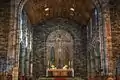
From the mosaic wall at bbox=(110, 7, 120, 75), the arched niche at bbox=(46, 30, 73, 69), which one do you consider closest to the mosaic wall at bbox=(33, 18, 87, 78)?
the arched niche at bbox=(46, 30, 73, 69)

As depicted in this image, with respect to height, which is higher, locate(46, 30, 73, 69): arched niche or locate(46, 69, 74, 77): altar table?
locate(46, 30, 73, 69): arched niche

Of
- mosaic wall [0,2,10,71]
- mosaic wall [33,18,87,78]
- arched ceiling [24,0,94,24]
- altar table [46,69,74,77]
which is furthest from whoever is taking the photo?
mosaic wall [33,18,87,78]

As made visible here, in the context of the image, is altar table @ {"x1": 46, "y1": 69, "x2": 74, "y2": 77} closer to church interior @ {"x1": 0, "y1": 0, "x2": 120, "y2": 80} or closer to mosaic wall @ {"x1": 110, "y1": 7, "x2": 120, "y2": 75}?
church interior @ {"x1": 0, "y1": 0, "x2": 120, "y2": 80}

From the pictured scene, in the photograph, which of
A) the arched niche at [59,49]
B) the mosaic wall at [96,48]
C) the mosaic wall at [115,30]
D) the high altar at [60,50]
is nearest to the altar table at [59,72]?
the high altar at [60,50]

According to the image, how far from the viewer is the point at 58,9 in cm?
2420

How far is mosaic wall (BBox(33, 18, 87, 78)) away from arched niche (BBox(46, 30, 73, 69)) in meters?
0.44

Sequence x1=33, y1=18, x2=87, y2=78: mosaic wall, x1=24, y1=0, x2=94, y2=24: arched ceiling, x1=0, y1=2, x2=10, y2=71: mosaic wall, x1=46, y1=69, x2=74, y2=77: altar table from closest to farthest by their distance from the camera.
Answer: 1. x1=0, y1=2, x2=10, y2=71: mosaic wall
2. x1=24, y1=0, x2=94, y2=24: arched ceiling
3. x1=46, y1=69, x2=74, y2=77: altar table
4. x1=33, y1=18, x2=87, y2=78: mosaic wall

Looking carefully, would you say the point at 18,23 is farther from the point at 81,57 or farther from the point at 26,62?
the point at 81,57

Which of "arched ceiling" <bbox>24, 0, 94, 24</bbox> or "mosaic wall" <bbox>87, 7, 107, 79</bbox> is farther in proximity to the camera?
"arched ceiling" <bbox>24, 0, 94, 24</bbox>

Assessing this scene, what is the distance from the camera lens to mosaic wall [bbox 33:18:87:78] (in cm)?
2620

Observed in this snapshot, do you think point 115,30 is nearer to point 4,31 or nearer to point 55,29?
point 4,31

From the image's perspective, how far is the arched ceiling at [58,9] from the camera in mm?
20797

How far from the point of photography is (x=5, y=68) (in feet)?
51.3

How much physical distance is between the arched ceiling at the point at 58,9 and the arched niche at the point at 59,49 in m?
2.09
